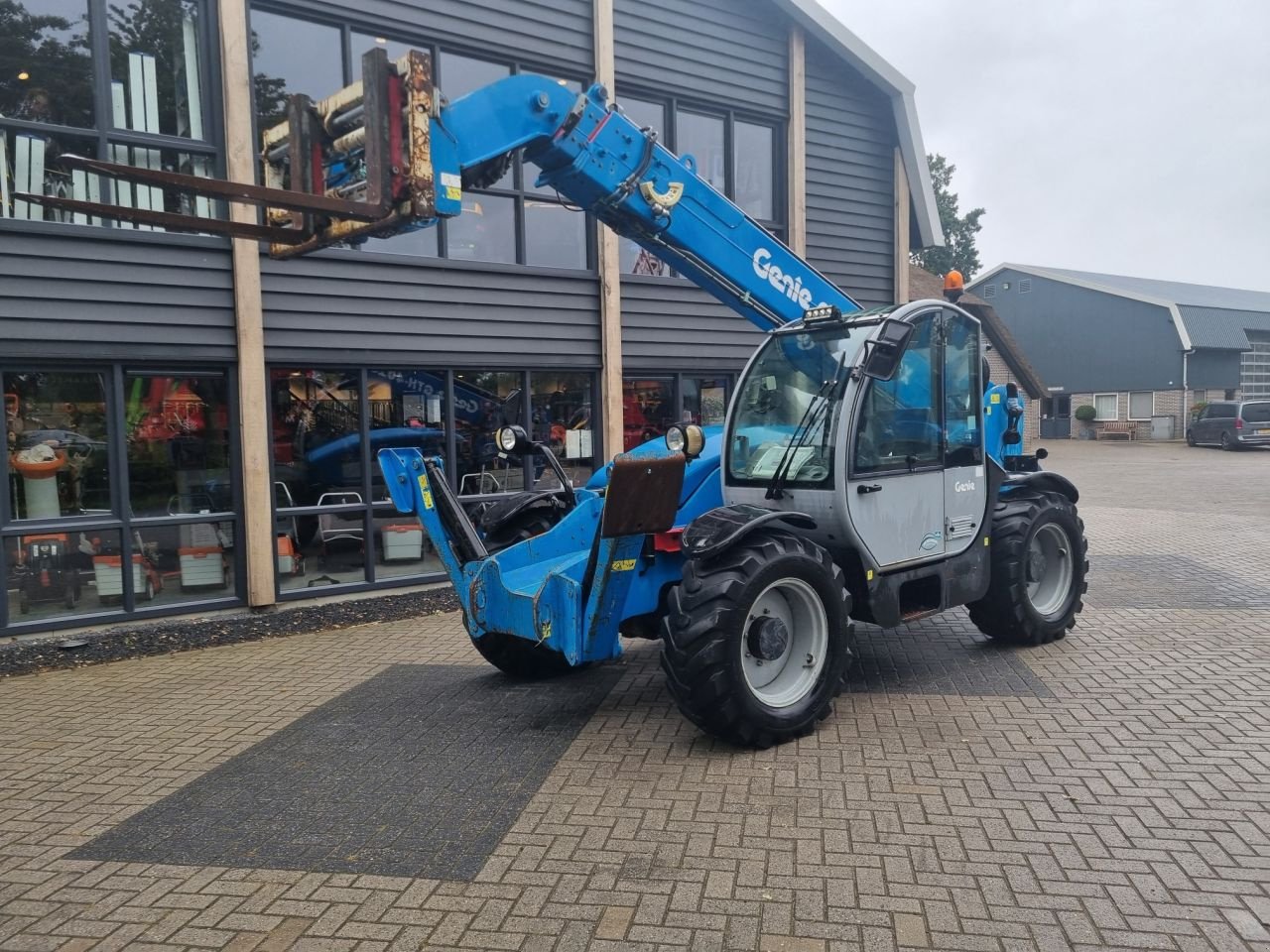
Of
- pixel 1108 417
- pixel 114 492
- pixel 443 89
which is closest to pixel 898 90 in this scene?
pixel 443 89

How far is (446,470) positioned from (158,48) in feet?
13.8

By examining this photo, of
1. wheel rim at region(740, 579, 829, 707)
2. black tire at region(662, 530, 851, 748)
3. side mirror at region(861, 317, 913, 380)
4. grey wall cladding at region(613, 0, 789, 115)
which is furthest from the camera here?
grey wall cladding at region(613, 0, 789, 115)

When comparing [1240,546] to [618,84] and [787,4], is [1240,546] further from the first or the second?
[618,84]

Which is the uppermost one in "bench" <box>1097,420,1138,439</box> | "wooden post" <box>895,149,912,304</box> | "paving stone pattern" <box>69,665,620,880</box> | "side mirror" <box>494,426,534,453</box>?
"wooden post" <box>895,149,912,304</box>

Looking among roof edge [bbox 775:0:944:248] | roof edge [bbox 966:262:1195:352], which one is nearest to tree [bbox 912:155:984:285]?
roof edge [bbox 966:262:1195:352]

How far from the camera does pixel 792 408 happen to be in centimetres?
573

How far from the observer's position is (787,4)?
10.8m

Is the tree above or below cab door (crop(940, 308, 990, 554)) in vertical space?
above

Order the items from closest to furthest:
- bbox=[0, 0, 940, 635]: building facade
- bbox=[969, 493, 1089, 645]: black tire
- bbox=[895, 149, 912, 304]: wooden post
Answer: bbox=[969, 493, 1089, 645]: black tire, bbox=[0, 0, 940, 635]: building facade, bbox=[895, 149, 912, 304]: wooden post

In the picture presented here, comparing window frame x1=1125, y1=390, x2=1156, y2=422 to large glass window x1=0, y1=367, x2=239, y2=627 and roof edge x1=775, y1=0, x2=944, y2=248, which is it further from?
large glass window x1=0, y1=367, x2=239, y2=627

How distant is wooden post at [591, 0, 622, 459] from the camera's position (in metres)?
9.70

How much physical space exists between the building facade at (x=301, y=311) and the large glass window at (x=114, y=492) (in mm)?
17

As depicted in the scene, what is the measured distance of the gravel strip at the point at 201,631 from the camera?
6.78 meters

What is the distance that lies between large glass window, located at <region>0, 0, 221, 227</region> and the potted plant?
130ft
